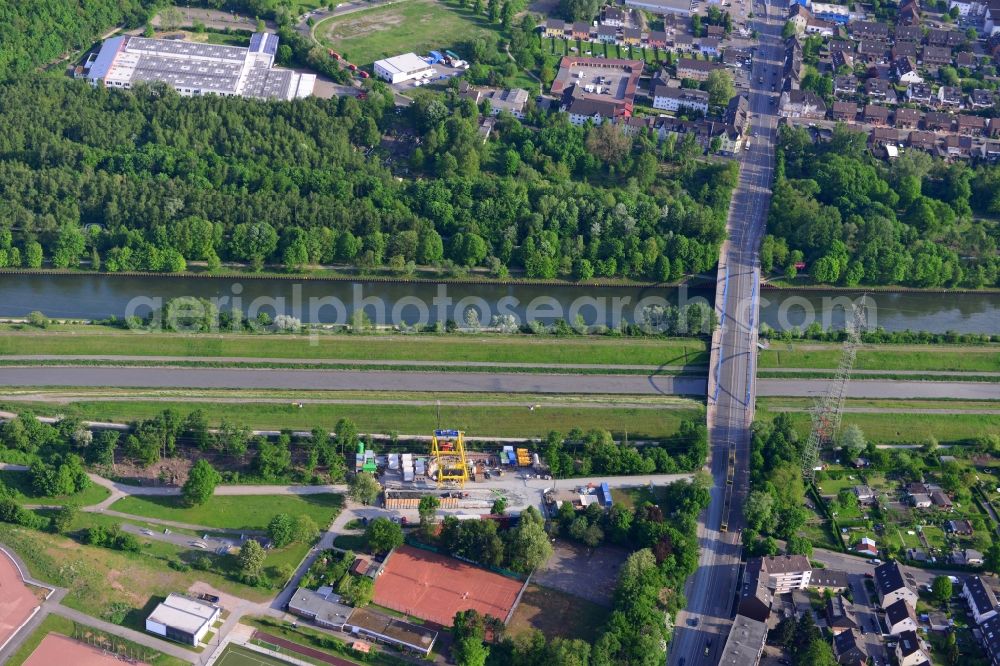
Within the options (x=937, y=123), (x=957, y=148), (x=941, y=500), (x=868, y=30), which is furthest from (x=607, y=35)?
(x=941, y=500)

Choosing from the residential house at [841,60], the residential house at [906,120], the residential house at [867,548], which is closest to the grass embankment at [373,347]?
the residential house at [867,548]

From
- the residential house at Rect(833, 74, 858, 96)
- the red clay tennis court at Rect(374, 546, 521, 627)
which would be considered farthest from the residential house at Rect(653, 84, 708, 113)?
the red clay tennis court at Rect(374, 546, 521, 627)

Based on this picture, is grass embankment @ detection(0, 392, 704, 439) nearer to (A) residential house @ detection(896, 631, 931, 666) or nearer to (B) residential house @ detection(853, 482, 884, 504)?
(B) residential house @ detection(853, 482, 884, 504)

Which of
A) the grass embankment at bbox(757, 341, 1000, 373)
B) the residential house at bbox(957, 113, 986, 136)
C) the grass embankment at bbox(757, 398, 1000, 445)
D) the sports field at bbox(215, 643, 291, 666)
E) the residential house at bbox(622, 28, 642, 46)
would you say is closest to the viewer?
the sports field at bbox(215, 643, 291, 666)

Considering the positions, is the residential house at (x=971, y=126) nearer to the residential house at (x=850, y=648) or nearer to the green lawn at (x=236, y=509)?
the residential house at (x=850, y=648)

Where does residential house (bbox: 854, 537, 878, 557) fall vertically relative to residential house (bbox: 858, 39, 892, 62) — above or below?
below

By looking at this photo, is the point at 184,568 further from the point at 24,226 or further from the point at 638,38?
the point at 638,38

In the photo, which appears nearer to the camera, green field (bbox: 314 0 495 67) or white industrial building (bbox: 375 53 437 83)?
white industrial building (bbox: 375 53 437 83)

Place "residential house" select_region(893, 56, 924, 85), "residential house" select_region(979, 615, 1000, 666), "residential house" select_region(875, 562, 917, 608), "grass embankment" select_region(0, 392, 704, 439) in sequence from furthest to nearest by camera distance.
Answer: "residential house" select_region(893, 56, 924, 85) < "grass embankment" select_region(0, 392, 704, 439) < "residential house" select_region(875, 562, 917, 608) < "residential house" select_region(979, 615, 1000, 666)
